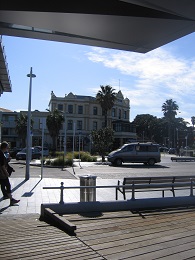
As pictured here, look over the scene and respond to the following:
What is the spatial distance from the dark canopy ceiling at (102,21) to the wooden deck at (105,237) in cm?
380

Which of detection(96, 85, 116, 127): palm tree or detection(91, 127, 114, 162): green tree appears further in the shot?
detection(96, 85, 116, 127): palm tree

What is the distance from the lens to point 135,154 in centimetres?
3094

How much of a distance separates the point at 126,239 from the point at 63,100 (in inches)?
2757

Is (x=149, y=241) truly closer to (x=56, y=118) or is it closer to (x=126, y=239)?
(x=126, y=239)

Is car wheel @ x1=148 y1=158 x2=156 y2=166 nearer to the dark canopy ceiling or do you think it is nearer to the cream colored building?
the dark canopy ceiling

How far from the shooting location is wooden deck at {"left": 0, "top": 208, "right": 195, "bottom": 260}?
509 centimetres

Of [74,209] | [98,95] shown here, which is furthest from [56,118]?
[74,209]

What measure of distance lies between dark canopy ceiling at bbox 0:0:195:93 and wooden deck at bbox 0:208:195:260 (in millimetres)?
3805

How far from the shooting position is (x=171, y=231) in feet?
21.2

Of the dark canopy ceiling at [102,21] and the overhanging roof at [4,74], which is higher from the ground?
the overhanging roof at [4,74]

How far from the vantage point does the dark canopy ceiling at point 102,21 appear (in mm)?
5848

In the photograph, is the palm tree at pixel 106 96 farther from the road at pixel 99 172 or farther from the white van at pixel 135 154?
the road at pixel 99 172

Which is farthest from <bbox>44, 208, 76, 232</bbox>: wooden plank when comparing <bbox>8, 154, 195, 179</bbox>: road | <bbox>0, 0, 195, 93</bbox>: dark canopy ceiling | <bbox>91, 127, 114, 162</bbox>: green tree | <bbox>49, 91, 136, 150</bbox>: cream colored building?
<bbox>49, 91, 136, 150</bbox>: cream colored building

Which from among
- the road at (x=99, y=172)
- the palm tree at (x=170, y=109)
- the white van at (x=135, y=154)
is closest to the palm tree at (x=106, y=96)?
the white van at (x=135, y=154)
